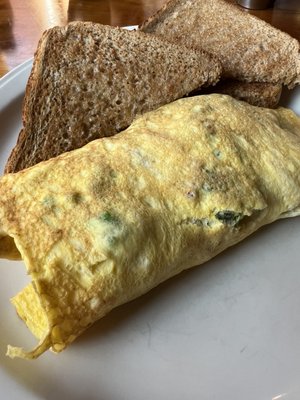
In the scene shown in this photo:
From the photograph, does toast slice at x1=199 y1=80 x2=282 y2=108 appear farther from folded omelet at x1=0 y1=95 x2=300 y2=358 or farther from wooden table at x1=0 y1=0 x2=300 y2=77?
wooden table at x1=0 y1=0 x2=300 y2=77

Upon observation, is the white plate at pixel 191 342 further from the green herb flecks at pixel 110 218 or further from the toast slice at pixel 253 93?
the toast slice at pixel 253 93

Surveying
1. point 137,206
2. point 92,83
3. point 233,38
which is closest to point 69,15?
point 233,38

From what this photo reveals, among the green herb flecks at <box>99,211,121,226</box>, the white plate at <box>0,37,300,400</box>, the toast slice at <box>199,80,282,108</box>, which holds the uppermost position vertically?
the green herb flecks at <box>99,211,121,226</box>

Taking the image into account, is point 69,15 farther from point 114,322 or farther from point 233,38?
point 114,322

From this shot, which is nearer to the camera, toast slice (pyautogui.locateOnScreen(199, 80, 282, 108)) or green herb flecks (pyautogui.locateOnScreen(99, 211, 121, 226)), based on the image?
green herb flecks (pyautogui.locateOnScreen(99, 211, 121, 226))

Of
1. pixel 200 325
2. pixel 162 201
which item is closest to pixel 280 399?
pixel 200 325

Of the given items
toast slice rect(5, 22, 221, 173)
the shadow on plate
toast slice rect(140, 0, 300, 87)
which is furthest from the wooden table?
the shadow on plate
